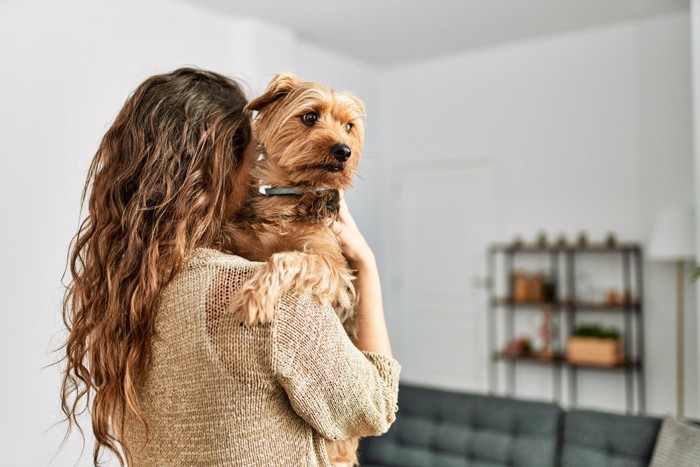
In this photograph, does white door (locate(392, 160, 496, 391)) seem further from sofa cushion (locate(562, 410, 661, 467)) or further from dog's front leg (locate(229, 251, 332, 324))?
dog's front leg (locate(229, 251, 332, 324))

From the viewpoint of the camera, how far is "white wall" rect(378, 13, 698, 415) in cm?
472

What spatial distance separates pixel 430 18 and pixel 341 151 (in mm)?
3767

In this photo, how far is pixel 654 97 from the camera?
4.79 m

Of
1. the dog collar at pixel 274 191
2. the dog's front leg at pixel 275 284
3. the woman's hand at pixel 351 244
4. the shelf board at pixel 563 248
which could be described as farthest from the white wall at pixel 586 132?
the dog's front leg at pixel 275 284

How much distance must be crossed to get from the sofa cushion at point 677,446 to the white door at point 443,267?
2.86 metres

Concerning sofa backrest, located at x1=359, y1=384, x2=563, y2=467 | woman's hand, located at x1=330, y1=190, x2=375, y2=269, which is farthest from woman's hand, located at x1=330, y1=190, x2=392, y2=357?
sofa backrest, located at x1=359, y1=384, x2=563, y2=467

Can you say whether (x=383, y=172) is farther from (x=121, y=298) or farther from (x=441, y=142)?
(x=121, y=298)

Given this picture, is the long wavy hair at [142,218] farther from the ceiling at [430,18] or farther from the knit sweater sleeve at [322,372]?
the ceiling at [430,18]

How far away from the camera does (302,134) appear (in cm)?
125

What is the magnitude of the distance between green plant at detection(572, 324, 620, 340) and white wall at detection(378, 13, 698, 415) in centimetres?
27

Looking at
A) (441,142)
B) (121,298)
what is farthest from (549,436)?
(441,142)

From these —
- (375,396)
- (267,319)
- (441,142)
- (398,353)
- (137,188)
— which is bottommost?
(398,353)

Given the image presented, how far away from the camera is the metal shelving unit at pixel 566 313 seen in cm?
478

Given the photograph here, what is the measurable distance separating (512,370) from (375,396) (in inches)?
183
